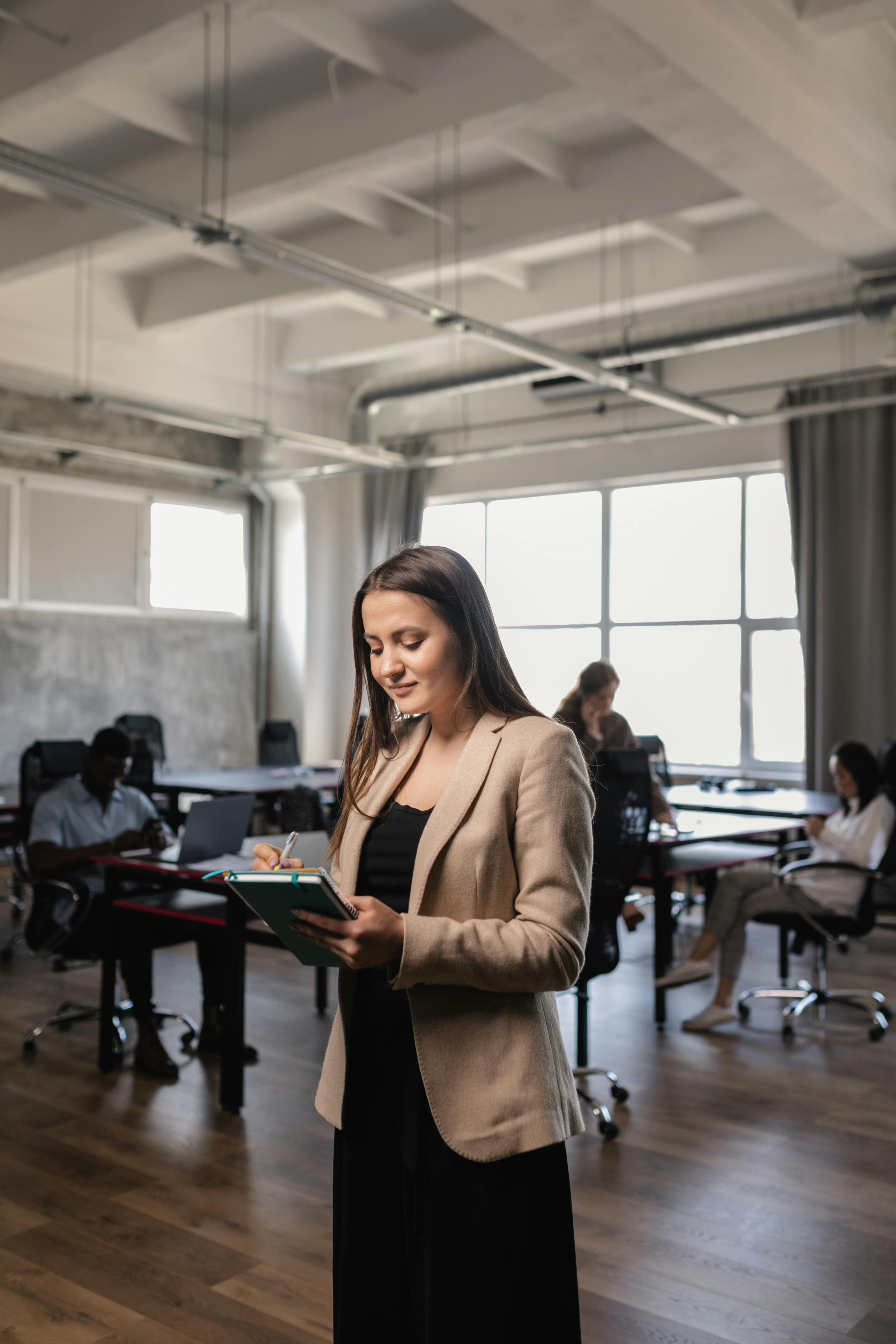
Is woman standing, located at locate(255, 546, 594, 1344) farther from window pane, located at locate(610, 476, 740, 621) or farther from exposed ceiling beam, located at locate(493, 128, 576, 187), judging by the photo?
window pane, located at locate(610, 476, 740, 621)

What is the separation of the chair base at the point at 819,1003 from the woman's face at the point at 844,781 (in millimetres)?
877

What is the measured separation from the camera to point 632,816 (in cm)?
426

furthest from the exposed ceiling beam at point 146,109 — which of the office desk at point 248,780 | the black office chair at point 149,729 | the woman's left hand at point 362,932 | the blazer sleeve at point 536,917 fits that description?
the woman's left hand at point 362,932

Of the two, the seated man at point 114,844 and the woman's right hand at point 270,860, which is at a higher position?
the woman's right hand at point 270,860

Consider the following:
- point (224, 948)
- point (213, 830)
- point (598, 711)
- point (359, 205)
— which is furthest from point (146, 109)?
point (224, 948)

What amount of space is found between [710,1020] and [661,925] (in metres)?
0.45

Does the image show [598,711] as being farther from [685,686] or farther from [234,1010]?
[685,686]

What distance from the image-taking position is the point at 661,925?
17.4 ft

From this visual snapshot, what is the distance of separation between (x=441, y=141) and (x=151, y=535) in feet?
19.4

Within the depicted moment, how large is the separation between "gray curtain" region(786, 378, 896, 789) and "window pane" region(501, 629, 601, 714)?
2.39 metres

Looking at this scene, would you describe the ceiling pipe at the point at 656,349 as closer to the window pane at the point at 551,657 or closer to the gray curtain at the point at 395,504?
the gray curtain at the point at 395,504

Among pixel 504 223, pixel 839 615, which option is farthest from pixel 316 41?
pixel 839 615

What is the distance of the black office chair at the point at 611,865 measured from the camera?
13.1 feet

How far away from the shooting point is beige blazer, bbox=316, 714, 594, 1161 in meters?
1.47
